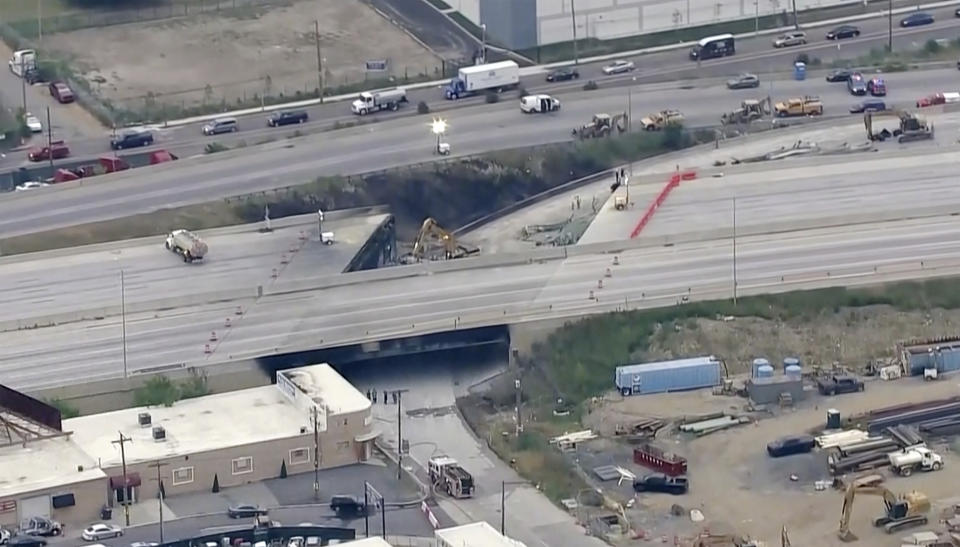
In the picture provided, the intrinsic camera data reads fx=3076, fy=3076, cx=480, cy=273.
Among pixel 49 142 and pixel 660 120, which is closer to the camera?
pixel 49 142

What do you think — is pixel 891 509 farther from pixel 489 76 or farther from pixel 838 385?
pixel 489 76

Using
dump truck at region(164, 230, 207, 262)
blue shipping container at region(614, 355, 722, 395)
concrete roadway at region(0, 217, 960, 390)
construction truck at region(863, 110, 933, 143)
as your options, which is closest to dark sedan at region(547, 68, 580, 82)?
construction truck at region(863, 110, 933, 143)

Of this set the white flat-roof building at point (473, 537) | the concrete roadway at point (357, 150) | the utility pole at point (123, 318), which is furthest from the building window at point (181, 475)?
the concrete roadway at point (357, 150)

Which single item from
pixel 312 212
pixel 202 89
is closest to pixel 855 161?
pixel 312 212

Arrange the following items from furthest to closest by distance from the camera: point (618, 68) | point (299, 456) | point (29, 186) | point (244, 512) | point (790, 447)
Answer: point (618, 68) < point (29, 186) < point (299, 456) < point (790, 447) < point (244, 512)

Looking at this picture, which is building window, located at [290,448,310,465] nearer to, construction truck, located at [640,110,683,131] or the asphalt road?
the asphalt road

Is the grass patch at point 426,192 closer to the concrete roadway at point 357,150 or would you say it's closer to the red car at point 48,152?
the concrete roadway at point 357,150

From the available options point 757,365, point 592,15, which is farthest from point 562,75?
point 757,365

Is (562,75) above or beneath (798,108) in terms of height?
above
